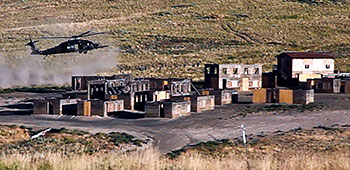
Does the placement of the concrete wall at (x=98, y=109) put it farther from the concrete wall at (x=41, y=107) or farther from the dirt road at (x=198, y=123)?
the concrete wall at (x=41, y=107)

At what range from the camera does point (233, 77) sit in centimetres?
8431

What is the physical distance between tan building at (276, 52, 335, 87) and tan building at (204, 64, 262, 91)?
3.89 meters

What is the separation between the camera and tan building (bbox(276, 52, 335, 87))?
3438 inches

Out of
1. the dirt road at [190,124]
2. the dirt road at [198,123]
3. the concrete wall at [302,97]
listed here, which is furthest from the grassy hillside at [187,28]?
the dirt road at [190,124]

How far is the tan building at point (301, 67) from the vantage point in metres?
87.3

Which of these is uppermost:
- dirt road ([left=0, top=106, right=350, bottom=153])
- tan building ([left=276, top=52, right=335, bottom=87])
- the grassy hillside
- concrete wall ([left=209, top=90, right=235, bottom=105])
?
the grassy hillside

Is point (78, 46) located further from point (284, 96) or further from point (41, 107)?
point (284, 96)

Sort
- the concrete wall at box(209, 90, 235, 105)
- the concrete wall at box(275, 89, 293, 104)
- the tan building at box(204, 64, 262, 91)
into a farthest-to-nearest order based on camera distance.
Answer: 1. the tan building at box(204, 64, 262, 91)
2. the concrete wall at box(209, 90, 235, 105)
3. the concrete wall at box(275, 89, 293, 104)

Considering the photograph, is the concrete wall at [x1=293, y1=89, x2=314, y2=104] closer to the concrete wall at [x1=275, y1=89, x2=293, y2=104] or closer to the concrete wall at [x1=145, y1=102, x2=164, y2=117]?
the concrete wall at [x1=275, y1=89, x2=293, y2=104]

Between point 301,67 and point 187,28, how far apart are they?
56734 millimetres

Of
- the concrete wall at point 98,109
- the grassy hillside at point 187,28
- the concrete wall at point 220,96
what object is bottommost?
the concrete wall at point 98,109

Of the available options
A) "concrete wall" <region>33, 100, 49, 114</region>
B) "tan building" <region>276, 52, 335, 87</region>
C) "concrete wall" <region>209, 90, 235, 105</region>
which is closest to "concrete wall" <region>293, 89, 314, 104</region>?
"concrete wall" <region>209, 90, 235, 105</region>

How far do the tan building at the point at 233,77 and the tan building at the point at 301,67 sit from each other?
12.8ft

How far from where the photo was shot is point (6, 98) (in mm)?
79812
